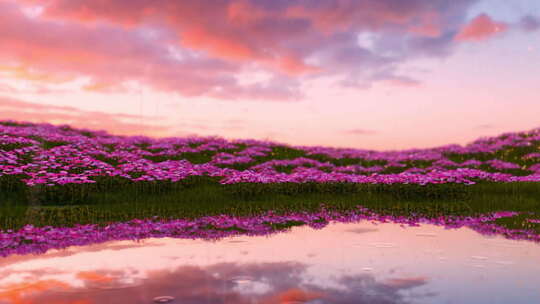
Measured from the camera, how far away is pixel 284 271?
6.84m

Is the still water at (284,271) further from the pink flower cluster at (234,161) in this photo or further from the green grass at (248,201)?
the pink flower cluster at (234,161)

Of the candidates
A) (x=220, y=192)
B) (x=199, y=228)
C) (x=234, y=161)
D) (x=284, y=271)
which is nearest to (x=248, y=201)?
(x=220, y=192)

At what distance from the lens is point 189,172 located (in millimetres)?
19047

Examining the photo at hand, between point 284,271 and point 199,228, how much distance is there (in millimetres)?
4590

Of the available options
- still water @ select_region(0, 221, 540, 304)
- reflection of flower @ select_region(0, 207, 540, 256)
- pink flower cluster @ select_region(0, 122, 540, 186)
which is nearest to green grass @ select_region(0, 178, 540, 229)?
pink flower cluster @ select_region(0, 122, 540, 186)

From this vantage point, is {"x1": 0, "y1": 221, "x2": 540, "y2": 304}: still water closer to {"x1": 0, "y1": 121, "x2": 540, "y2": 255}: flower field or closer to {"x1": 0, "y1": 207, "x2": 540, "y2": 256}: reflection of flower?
{"x1": 0, "y1": 207, "x2": 540, "y2": 256}: reflection of flower

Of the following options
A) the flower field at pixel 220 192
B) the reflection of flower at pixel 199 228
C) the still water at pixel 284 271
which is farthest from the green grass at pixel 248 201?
the still water at pixel 284 271

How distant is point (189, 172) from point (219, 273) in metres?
12.7

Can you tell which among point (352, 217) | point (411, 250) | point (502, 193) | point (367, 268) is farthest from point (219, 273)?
point (502, 193)

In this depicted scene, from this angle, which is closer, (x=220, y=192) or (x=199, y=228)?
(x=199, y=228)

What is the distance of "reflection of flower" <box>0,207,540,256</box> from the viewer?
9.49 m

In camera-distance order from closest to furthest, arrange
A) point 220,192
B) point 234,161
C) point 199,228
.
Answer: point 199,228, point 220,192, point 234,161

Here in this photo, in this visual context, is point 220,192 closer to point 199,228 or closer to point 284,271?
point 199,228

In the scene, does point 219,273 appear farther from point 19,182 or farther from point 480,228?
point 19,182
